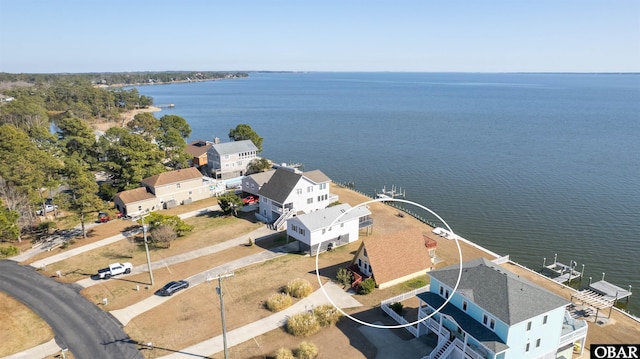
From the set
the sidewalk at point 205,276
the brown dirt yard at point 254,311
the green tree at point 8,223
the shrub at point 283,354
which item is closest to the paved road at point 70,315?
the sidewalk at point 205,276

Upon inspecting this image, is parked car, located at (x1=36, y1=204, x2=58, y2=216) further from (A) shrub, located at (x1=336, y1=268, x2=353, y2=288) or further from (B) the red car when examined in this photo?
(A) shrub, located at (x1=336, y1=268, x2=353, y2=288)

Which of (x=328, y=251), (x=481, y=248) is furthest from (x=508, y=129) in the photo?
(x=328, y=251)

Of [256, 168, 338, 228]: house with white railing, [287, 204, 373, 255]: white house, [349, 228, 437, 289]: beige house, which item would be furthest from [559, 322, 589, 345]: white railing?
[256, 168, 338, 228]: house with white railing

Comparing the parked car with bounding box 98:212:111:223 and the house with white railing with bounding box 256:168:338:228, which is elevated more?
the house with white railing with bounding box 256:168:338:228

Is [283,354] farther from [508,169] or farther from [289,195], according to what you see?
[508,169]

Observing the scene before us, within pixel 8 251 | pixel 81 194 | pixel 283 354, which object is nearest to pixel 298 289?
pixel 283 354

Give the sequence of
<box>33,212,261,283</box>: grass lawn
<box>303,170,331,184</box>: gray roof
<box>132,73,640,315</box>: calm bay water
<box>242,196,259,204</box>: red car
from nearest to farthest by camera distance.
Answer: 1. <box>33,212,261,283</box>: grass lawn
2. <box>132,73,640,315</box>: calm bay water
3. <box>303,170,331,184</box>: gray roof
4. <box>242,196,259,204</box>: red car
